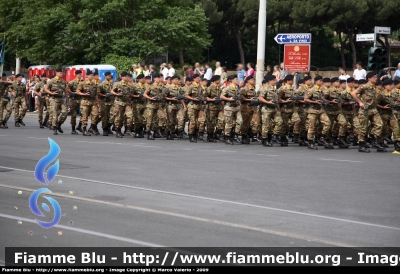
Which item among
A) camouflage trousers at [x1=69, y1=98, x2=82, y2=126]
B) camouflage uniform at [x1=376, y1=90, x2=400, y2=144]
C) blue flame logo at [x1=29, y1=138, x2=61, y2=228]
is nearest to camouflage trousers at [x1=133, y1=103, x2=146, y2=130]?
camouflage trousers at [x1=69, y1=98, x2=82, y2=126]

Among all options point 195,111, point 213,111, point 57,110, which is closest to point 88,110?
point 57,110

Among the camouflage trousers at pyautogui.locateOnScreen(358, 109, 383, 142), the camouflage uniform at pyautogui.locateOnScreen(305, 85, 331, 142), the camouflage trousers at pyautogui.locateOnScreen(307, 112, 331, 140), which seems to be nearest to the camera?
the camouflage trousers at pyautogui.locateOnScreen(358, 109, 383, 142)

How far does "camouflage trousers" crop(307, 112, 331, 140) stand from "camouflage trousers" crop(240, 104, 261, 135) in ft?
5.36

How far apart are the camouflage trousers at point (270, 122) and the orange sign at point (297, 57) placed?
445cm

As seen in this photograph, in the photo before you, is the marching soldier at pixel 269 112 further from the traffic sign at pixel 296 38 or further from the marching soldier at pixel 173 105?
the traffic sign at pixel 296 38

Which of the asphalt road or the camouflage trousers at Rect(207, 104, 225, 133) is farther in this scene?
the camouflage trousers at Rect(207, 104, 225, 133)

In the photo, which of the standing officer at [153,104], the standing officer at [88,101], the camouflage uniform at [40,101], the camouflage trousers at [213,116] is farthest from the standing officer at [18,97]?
the camouflage trousers at [213,116]

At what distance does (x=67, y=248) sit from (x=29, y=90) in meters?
30.9

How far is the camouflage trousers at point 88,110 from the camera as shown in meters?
23.7

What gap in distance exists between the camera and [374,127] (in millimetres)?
19375

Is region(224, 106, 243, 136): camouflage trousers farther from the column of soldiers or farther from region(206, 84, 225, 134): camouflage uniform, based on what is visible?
region(206, 84, 225, 134): camouflage uniform

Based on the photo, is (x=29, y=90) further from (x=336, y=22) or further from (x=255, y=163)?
(x=255, y=163)

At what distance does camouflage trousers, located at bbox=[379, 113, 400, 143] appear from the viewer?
19123mm

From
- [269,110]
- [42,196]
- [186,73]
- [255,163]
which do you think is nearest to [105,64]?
[186,73]
